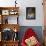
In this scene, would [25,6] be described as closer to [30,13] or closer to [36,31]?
[30,13]

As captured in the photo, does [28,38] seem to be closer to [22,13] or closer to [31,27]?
[31,27]

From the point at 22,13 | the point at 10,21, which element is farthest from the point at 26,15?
the point at 10,21

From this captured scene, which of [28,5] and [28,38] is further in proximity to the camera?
[28,5]

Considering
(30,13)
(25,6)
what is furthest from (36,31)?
(25,6)

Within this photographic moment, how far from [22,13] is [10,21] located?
547mm

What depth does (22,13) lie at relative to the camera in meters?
6.08

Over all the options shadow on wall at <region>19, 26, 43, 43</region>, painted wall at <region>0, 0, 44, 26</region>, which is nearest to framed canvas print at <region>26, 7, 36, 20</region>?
painted wall at <region>0, 0, 44, 26</region>

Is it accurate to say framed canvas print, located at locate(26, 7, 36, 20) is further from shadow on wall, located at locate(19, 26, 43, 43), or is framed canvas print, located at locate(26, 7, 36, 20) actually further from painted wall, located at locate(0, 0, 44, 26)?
shadow on wall, located at locate(19, 26, 43, 43)

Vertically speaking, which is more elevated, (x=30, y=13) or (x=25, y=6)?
(x=25, y=6)

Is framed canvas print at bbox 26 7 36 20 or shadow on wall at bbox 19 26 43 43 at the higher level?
framed canvas print at bbox 26 7 36 20

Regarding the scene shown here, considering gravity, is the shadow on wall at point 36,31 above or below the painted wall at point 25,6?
below

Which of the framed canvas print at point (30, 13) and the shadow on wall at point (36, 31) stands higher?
the framed canvas print at point (30, 13)

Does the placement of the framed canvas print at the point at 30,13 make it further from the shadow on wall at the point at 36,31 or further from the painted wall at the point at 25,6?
the shadow on wall at the point at 36,31

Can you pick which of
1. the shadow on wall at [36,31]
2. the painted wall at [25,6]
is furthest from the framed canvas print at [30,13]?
the shadow on wall at [36,31]
